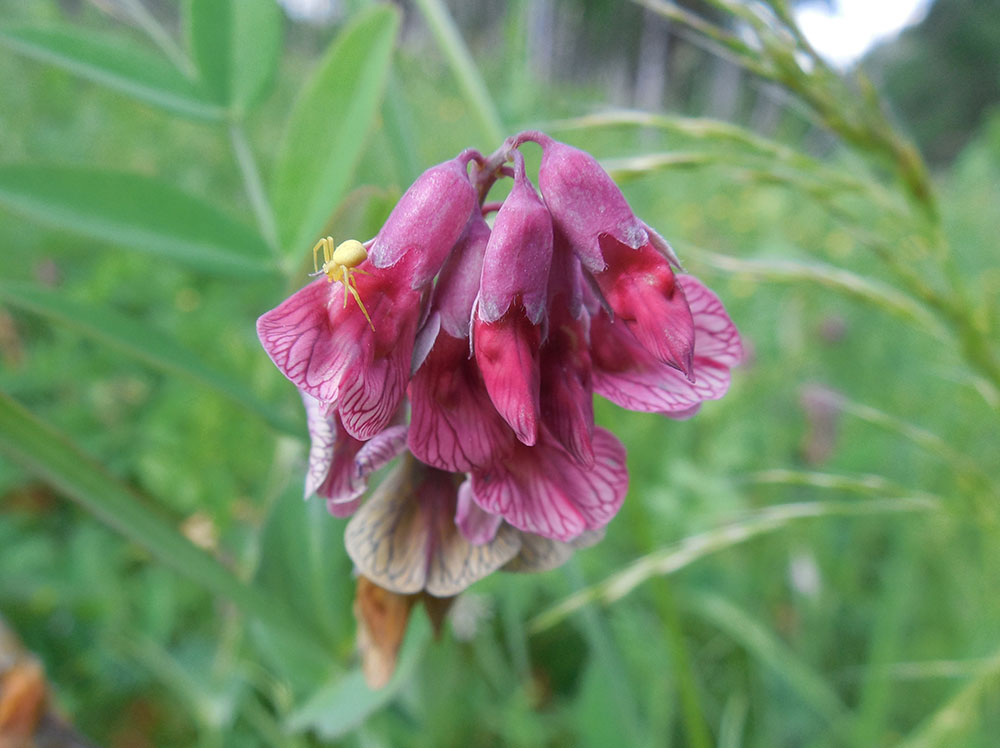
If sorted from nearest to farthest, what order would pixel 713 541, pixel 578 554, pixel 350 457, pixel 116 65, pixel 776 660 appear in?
pixel 350 457 → pixel 713 541 → pixel 116 65 → pixel 776 660 → pixel 578 554

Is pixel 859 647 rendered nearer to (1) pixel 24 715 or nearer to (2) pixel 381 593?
(2) pixel 381 593

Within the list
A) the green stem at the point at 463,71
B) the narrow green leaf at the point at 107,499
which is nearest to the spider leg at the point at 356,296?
the narrow green leaf at the point at 107,499

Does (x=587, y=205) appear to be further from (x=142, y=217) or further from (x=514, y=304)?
(x=142, y=217)

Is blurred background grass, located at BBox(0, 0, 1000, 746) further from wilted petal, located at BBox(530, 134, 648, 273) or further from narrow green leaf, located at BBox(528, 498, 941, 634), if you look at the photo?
wilted petal, located at BBox(530, 134, 648, 273)

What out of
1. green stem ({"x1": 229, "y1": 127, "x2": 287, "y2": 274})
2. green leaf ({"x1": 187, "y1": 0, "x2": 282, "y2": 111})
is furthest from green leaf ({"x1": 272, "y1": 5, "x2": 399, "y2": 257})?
green leaf ({"x1": 187, "y1": 0, "x2": 282, "y2": 111})

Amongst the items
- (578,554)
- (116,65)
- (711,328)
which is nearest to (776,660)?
(578,554)

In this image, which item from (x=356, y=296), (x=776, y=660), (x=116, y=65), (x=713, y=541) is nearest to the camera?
(x=356, y=296)
